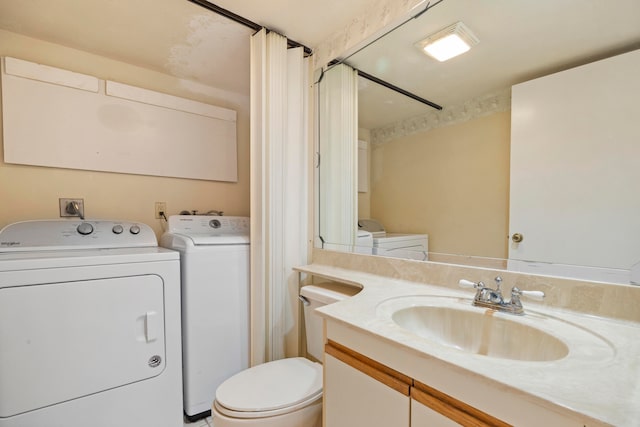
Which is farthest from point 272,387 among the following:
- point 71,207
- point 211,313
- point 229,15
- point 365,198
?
point 229,15

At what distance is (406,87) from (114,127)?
193 cm

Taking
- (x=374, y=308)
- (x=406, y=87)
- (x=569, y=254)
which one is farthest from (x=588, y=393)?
(x=406, y=87)

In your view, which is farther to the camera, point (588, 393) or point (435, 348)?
point (435, 348)

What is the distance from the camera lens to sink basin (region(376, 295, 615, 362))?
687mm

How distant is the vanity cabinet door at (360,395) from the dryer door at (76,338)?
1028mm

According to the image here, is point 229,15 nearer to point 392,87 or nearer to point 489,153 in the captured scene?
point 392,87

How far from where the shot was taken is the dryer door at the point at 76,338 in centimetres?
114

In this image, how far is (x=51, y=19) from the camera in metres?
1.54

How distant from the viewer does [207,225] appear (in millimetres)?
2021

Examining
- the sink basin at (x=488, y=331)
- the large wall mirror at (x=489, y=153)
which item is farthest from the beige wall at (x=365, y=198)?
the sink basin at (x=488, y=331)

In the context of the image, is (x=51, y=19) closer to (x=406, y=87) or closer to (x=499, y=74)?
(x=406, y=87)

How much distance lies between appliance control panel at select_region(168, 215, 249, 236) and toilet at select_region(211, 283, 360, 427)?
97cm

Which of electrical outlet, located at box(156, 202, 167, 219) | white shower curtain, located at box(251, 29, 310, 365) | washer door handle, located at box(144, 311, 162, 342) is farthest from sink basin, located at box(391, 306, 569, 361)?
electrical outlet, located at box(156, 202, 167, 219)

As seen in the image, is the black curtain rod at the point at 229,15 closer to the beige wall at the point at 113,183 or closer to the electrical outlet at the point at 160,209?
the beige wall at the point at 113,183
